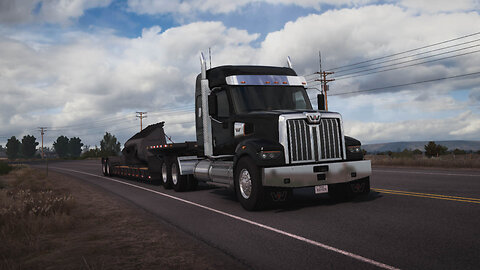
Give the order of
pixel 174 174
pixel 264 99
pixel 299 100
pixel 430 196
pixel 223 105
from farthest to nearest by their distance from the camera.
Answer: pixel 174 174, pixel 299 100, pixel 223 105, pixel 264 99, pixel 430 196

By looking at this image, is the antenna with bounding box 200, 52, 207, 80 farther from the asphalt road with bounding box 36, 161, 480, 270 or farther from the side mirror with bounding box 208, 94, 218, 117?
the asphalt road with bounding box 36, 161, 480, 270

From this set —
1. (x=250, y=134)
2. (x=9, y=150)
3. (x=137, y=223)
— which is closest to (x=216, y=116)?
Result: (x=250, y=134)

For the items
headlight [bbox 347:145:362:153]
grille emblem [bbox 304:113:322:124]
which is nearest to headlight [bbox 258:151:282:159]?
grille emblem [bbox 304:113:322:124]

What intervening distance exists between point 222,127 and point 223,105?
0.57 metres

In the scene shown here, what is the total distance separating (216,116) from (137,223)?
12.1 ft

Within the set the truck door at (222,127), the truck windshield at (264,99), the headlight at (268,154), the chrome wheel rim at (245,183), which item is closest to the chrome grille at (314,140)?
the headlight at (268,154)

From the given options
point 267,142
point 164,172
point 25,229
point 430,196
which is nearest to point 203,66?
point 267,142

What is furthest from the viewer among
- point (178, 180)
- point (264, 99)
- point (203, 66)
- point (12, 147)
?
point (12, 147)

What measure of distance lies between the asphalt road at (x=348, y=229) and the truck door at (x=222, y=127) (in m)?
1.40

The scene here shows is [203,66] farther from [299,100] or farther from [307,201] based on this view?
[307,201]

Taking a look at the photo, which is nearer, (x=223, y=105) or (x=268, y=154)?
(x=268, y=154)

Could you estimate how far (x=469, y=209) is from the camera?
23.6ft

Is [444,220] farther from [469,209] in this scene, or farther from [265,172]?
[265,172]

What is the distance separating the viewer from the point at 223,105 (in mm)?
9898
